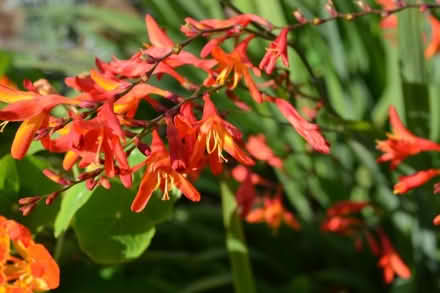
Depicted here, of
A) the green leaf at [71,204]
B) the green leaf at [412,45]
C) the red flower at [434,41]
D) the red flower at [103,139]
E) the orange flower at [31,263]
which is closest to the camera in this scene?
the red flower at [103,139]

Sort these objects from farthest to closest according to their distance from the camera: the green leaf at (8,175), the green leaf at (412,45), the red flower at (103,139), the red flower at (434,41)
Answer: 1. the red flower at (434,41)
2. the green leaf at (412,45)
3. the green leaf at (8,175)
4. the red flower at (103,139)

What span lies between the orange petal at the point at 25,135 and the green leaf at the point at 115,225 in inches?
11.5

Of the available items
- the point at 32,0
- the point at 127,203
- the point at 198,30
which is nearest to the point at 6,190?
the point at 127,203

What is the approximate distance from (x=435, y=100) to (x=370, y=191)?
14.7 inches

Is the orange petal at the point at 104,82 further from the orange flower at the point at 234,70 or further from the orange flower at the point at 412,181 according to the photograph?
the orange flower at the point at 412,181

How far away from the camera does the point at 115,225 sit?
1062 millimetres

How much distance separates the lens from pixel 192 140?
2.60ft

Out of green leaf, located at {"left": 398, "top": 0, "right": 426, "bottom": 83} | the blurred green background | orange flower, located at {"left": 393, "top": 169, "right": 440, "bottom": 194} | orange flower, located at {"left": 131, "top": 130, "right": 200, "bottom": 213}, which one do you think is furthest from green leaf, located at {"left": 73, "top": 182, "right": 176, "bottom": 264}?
green leaf, located at {"left": 398, "top": 0, "right": 426, "bottom": 83}

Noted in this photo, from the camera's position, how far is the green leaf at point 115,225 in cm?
103

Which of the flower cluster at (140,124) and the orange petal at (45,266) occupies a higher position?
the flower cluster at (140,124)

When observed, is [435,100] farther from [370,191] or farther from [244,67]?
[244,67]

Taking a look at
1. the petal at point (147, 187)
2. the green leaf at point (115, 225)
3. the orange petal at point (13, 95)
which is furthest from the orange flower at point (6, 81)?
the petal at point (147, 187)

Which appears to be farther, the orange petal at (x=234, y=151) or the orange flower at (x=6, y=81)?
the orange flower at (x=6, y=81)

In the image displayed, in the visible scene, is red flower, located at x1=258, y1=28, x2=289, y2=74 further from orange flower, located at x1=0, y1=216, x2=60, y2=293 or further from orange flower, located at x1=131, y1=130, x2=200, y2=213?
orange flower, located at x1=0, y1=216, x2=60, y2=293
